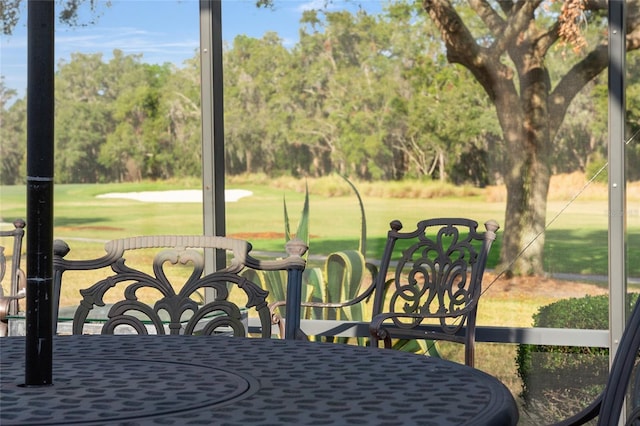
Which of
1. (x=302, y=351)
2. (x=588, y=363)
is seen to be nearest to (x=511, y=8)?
(x=588, y=363)

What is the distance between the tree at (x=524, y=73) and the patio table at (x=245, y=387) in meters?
2.84

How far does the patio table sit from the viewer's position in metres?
1.27

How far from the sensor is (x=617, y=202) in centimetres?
383

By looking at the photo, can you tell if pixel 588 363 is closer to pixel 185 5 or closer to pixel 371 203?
pixel 371 203

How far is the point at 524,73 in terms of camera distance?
4.61 meters

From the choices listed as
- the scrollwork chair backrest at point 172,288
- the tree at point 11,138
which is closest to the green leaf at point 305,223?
the tree at point 11,138

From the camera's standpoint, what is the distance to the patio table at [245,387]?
1.27 m

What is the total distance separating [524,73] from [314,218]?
3.64 feet

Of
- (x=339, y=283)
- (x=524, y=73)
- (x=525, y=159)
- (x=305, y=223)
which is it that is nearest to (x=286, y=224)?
(x=305, y=223)

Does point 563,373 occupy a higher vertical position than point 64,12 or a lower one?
lower

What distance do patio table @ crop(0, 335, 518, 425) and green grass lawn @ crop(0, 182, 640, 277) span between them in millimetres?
2698

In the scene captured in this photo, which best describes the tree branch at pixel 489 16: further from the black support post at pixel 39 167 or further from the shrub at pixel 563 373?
the black support post at pixel 39 167

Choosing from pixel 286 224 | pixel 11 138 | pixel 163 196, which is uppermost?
pixel 11 138

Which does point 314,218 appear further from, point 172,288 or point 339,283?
point 172,288
